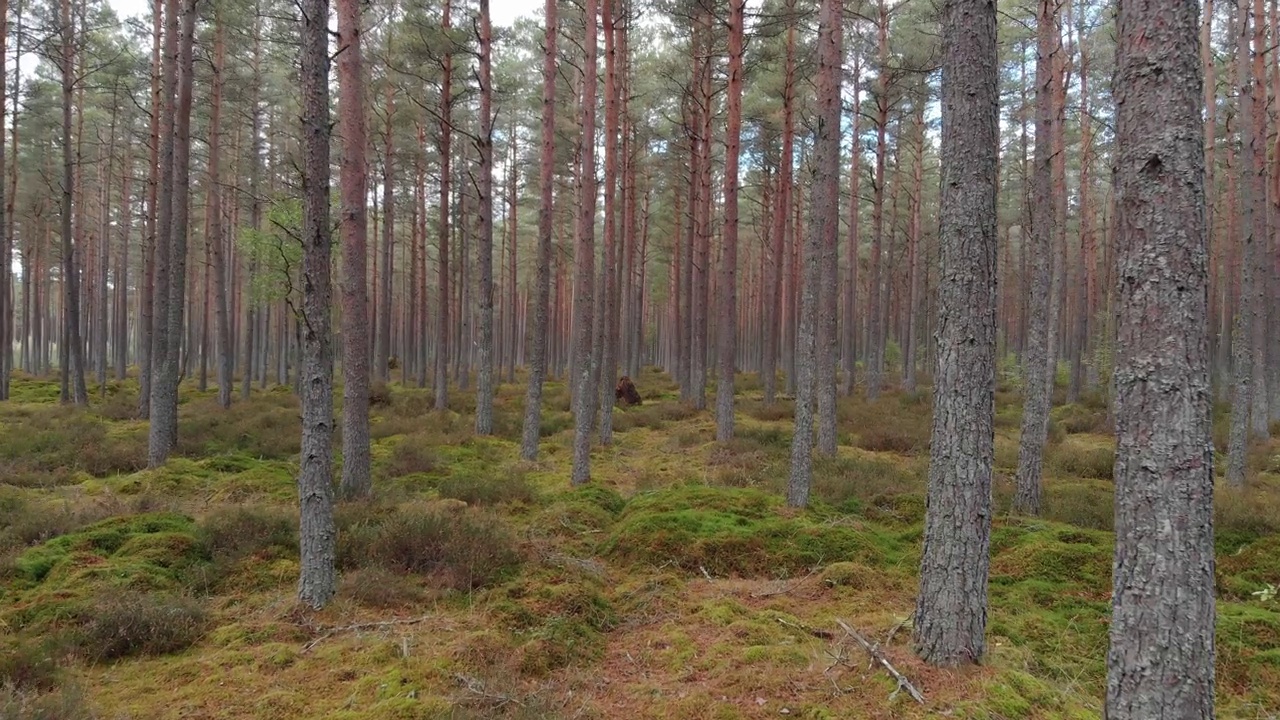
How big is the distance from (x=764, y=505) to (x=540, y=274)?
678 centimetres

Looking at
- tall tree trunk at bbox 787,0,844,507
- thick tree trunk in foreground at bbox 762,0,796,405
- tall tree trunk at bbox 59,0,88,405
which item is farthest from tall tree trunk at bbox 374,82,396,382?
tall tree trunk at bbox 787,0,844,507

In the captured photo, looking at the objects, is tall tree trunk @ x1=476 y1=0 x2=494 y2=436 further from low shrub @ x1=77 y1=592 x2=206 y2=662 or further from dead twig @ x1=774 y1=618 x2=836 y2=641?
dead twig @ x1=774 y1=618 x2=836 y2=641

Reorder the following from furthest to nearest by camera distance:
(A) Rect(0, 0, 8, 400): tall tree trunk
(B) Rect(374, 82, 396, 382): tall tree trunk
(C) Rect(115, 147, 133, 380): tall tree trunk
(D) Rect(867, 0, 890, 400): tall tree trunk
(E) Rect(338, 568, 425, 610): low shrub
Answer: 1. (C) Rect(115, 147, 133, 380): tall tree trunk
2. (B) Rect(374, 82, 396, 382): tall tree trunk
3. (D) Rect(867, 0, 890, 400): tall tree trunk
4. (A) Rect(0, 0, 8, 400): tall tree trunk
5. (E) Rect(338, 568, 425, 610): low shrub

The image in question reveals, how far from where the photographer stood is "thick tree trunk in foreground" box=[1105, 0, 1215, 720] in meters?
2.77

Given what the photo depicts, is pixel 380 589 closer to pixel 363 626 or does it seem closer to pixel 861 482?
pixel 363 626

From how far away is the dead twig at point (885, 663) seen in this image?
3.76 metres

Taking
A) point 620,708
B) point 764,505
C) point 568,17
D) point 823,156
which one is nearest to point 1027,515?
point 764,505

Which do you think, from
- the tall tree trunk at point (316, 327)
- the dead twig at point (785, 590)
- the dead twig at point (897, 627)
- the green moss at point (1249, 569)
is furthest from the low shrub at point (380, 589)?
the green moss at point (1249, 569)

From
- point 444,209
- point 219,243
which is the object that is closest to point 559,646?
point 444,209

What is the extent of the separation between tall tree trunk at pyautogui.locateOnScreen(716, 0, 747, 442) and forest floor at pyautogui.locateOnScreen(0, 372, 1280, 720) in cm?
246

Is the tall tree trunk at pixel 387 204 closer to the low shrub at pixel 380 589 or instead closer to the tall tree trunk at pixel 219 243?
the tall tree trunk at pixel 219 243

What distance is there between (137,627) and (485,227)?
30.6 ft

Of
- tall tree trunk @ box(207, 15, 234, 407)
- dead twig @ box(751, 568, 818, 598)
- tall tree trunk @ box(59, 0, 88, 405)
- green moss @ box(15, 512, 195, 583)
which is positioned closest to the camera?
green moss @ box(15, 512, 195, 583)

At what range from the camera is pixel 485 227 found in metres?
12.5
